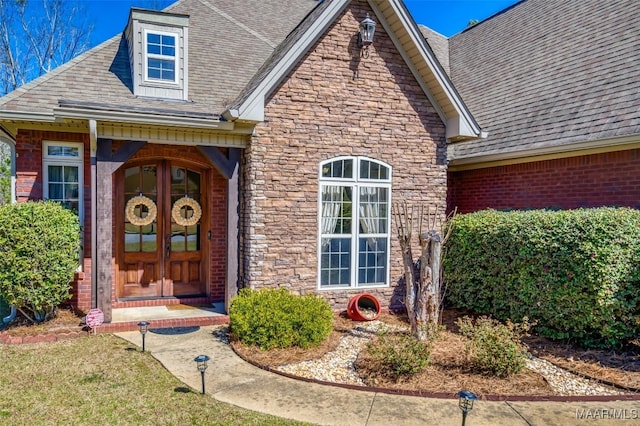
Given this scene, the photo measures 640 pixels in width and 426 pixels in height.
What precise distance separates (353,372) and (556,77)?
27.9 ft

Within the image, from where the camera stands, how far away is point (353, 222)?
8.38 meters

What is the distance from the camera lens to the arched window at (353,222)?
8.21 meters

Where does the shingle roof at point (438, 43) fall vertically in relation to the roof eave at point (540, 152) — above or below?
above

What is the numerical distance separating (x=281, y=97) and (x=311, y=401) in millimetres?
5272

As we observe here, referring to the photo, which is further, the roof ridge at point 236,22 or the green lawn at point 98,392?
the roof ridge at point 236,22

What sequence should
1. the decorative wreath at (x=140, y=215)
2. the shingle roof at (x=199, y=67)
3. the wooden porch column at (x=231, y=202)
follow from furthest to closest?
the decorative wreath at (x=140, y=215) → the wooden porch column at (x=231, y=202) → the shingle roof at (x=199, y=67)

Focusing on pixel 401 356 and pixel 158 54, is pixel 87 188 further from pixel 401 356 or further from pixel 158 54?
pixel 401 356

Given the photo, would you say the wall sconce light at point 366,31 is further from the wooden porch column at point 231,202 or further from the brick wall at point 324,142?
the wooden porch column at point 231,202

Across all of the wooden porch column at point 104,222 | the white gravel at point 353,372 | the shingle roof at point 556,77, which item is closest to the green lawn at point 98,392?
the wooden porch column at point 104,222

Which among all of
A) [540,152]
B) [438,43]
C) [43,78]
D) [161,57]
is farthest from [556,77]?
[43,78]

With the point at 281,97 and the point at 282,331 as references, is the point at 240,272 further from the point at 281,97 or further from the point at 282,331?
the point at 281,97

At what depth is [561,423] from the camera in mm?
4258

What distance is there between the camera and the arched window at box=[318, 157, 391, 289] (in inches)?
323

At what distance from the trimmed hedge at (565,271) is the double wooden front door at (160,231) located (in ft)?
18.6
